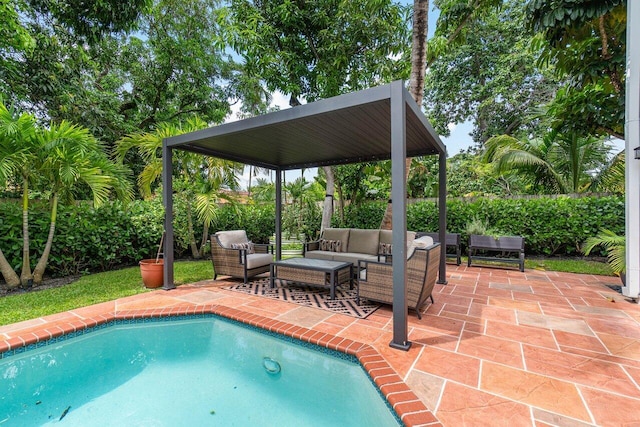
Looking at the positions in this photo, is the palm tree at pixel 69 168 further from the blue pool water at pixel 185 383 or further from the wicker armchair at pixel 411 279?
the wicker armchair at pixel 411 279

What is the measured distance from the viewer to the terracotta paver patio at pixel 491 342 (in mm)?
2182

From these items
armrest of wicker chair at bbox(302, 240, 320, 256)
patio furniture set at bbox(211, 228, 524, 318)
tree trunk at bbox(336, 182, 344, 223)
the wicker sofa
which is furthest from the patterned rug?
tree trunk at bbox(336, 182, 344, 223)

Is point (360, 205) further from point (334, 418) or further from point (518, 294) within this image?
point (334, 418)

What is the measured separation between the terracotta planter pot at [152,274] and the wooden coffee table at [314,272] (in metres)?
2.07

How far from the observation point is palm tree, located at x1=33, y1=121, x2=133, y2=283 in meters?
4.87

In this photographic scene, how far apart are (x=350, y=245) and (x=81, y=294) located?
5136 millimetres

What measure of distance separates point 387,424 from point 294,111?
3.40 m

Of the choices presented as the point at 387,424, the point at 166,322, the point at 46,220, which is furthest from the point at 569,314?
the point at 46,220

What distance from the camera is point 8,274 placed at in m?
5.21

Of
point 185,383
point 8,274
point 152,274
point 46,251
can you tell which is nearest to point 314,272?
point 185,383

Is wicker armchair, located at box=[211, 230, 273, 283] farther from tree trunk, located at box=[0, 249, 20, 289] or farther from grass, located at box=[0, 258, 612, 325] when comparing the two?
tree trunk, located at box=[0, 249, 20, 289]

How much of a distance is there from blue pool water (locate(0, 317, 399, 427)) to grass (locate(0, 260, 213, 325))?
1100 millimetres

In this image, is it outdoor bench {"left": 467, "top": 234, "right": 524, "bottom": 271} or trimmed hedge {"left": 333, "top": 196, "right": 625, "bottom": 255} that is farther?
trimmed hedge {"left": 333, "top": 196, "right": 625, "bottom": 255}

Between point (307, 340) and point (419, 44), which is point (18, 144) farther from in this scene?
point (419, 44)
